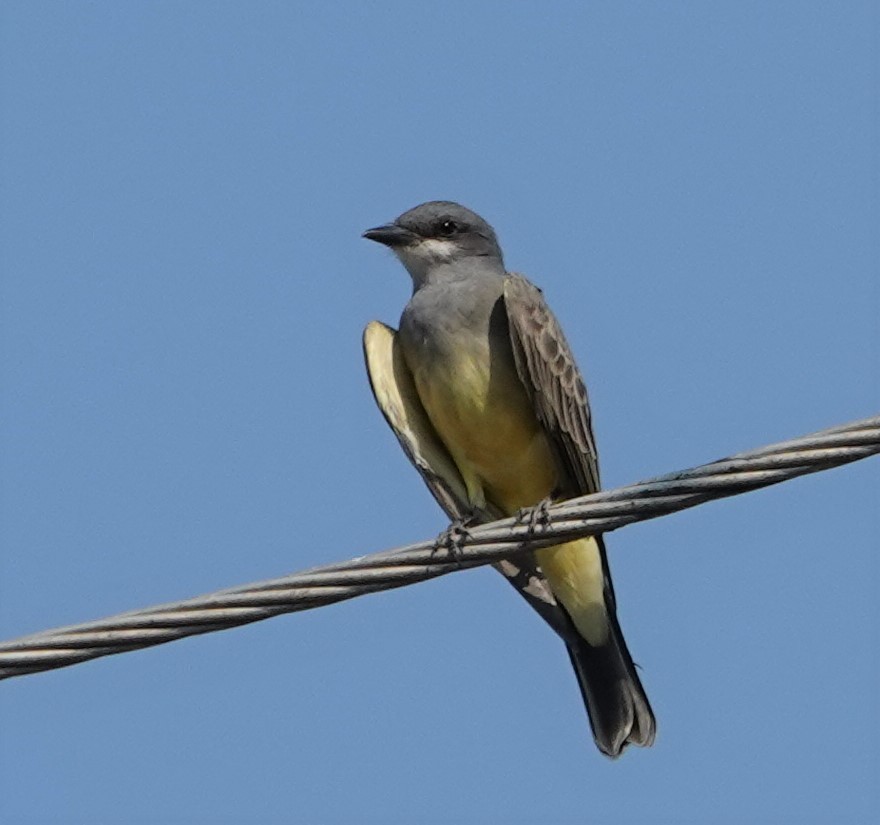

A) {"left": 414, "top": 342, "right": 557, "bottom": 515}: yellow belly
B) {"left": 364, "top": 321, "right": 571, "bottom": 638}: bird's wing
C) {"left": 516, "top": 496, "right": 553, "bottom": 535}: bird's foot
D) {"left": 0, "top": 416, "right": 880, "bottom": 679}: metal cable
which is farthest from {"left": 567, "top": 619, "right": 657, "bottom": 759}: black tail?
{"left": 0, "top": 416, "right": 880, "bottom": 679}: metal cable

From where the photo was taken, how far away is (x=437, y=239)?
948 cm

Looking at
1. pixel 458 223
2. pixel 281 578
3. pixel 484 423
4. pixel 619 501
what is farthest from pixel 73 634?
pixel 458 223

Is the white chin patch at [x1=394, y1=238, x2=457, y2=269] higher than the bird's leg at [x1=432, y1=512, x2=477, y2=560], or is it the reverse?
the white chin patch at [x1=394, y1=238, x2=457, y2=269]

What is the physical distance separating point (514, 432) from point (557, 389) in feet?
1.18

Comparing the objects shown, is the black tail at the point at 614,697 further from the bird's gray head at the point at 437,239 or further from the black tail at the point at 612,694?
the bird's gray head at the point at 437,239

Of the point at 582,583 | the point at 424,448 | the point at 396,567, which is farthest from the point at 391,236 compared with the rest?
the point at 396,567

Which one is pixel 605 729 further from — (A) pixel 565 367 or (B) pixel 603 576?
(A) pixel 565 367

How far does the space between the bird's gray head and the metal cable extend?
3.58 m

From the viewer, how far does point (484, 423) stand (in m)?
8.48

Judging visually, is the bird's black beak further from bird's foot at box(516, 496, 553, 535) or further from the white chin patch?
bird's foot at box(516, 496, 553, 535)

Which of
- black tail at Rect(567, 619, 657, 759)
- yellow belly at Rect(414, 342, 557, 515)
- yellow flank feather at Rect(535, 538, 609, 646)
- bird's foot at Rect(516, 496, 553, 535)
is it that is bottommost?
black tail at Rect(567, 619, 657, 759)

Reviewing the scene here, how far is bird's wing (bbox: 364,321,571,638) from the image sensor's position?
8570mm

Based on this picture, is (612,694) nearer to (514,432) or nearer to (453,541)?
(514,432)

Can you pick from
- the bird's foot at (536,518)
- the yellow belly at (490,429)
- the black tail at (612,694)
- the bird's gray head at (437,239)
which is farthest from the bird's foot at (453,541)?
the bird's gray head at (437,239)
